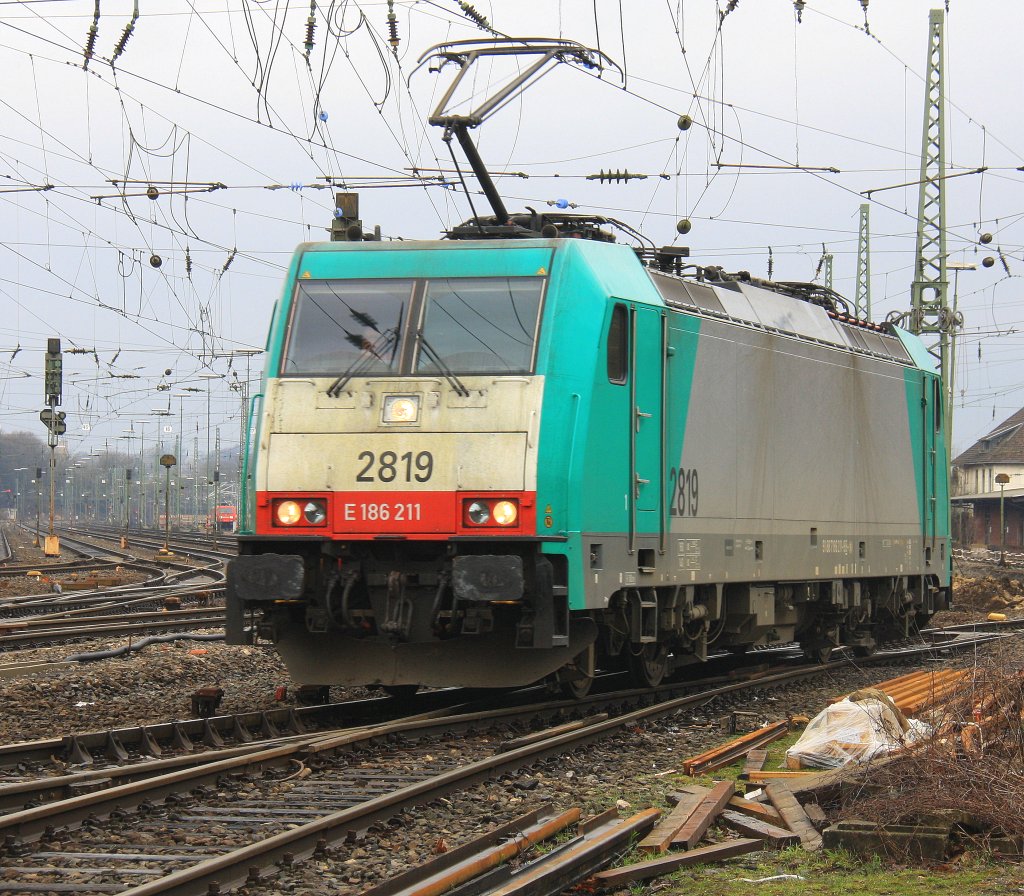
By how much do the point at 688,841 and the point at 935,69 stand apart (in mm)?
25184

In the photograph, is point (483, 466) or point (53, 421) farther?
point (53, 421)

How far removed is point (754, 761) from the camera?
9523mm

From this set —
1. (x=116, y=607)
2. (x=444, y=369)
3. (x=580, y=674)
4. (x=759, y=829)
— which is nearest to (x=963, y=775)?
(x=759, y=829)

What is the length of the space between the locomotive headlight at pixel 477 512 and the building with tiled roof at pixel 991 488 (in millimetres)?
59419

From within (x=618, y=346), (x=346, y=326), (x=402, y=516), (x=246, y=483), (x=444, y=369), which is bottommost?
(x=402, y=516)

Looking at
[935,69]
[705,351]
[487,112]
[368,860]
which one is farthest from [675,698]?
[935,69]

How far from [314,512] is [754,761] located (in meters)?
3.67

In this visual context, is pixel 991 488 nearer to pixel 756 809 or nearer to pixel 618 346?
pixel 618 346

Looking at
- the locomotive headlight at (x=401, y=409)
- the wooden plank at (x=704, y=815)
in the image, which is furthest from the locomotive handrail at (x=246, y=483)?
the wooden plank at (x=704, y=815)

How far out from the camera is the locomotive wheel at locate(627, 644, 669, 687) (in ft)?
42.1

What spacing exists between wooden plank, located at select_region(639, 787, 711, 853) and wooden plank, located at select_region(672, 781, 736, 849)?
29mm

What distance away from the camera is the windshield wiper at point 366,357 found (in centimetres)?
1089

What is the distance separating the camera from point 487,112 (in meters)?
11.6

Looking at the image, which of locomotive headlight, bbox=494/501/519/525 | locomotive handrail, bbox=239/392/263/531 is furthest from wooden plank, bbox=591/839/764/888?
locomotive handrail, bbox=239/392/263/531
